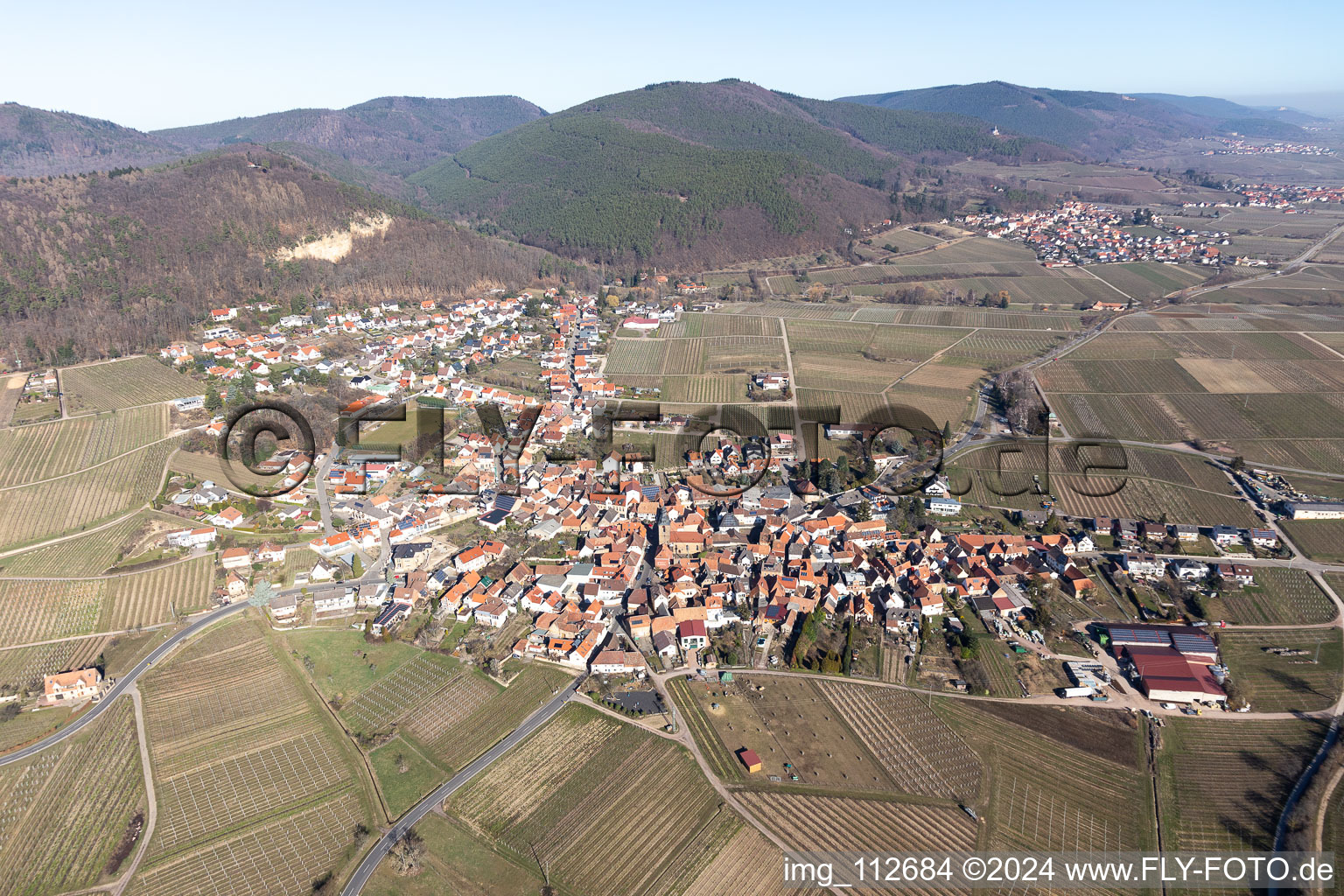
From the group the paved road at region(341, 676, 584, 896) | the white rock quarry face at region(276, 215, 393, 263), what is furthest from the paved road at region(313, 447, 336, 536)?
the white rock quarry face at region(276, 215, 393, 263)

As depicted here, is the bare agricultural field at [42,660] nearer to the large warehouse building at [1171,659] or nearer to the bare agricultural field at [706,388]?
the bare agricultural field at [706,388]

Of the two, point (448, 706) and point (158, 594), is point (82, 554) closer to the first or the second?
point (158, 594)

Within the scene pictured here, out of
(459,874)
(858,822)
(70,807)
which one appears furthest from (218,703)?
(858,822)

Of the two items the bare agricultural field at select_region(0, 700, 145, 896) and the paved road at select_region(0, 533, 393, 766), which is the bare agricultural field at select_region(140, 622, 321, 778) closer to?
the paved road at select_region(0, 533, 393, 766)

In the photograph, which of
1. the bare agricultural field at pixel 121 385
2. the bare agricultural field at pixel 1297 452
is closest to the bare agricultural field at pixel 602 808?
the bare agricultural field at pixel 1297 452

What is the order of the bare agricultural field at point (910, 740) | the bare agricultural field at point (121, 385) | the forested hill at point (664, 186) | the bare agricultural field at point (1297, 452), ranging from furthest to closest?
the forested hill at point (664, 186), the bare agricultural field at point (121, 385), the bare agricultural field at point (1297, 452), the bare agricultural field at point (910, 740)
